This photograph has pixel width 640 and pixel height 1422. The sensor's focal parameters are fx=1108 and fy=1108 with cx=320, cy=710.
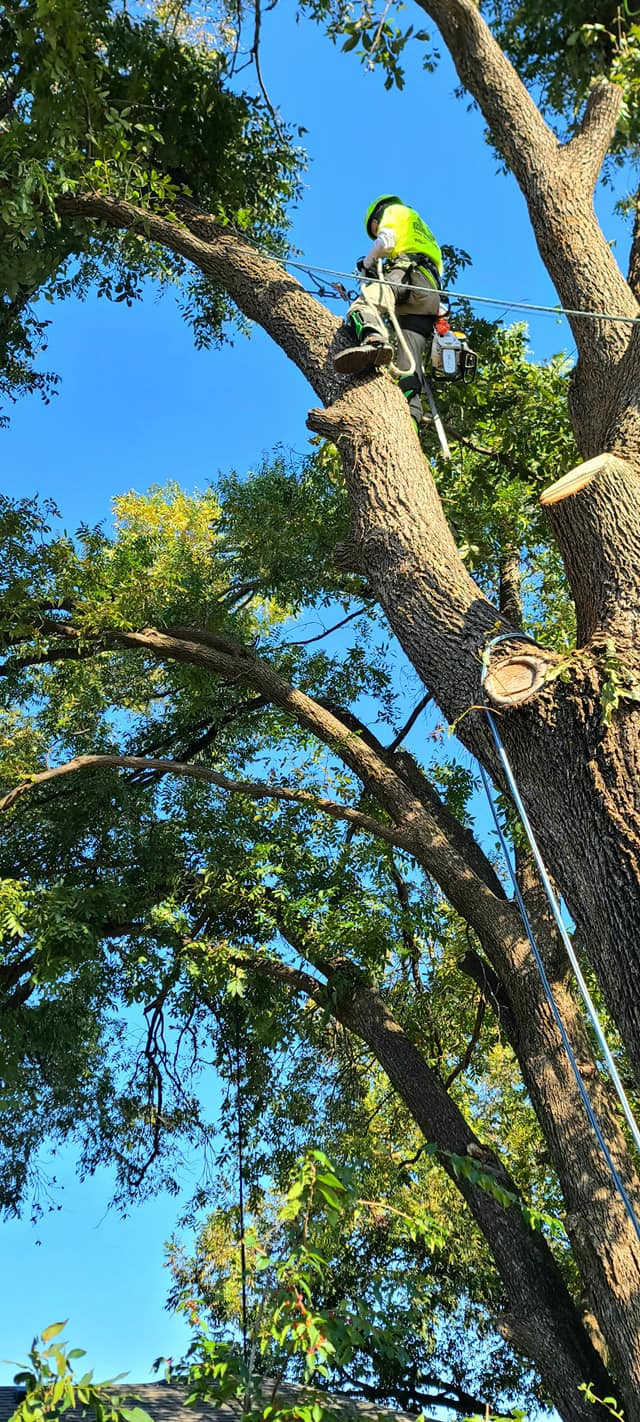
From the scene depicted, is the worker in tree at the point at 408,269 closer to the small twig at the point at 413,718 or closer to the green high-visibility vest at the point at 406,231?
the green high-visibility vest at the point at 406,231

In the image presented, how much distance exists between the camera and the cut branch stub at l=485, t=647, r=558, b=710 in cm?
320

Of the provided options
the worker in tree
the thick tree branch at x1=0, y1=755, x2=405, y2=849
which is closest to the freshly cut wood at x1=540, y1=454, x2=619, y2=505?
the worker in tree

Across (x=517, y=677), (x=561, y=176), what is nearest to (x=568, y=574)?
(x=517, y=677)

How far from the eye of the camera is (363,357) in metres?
4.71

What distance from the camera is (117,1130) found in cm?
875

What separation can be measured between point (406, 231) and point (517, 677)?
11.9 feet

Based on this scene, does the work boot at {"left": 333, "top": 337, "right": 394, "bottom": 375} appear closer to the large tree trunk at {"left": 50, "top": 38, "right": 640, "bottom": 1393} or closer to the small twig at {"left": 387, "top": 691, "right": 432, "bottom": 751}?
the large tree trunk at {"left": 50, "top": 38, "right": 640, "bottom": 1393}

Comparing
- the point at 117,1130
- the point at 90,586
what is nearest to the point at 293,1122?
the point at 117,1130

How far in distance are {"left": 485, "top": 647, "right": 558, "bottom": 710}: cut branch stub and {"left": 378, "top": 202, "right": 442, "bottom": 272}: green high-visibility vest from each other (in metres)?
3.29

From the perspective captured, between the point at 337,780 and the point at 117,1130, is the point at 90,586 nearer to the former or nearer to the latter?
the point at 337,780

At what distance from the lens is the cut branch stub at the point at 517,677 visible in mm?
3201

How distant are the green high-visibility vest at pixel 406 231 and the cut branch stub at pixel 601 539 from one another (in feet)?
8.97

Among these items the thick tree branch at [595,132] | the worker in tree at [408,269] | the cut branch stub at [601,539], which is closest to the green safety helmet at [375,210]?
the worker in tree at [408,269]

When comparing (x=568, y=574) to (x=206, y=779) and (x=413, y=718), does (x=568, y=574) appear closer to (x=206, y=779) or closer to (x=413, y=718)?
(x=206, y=779)
